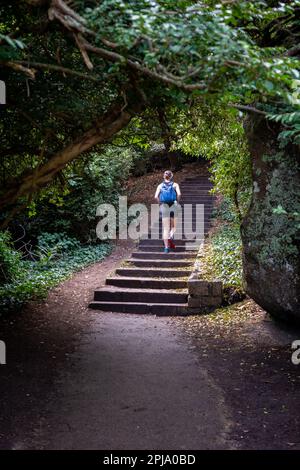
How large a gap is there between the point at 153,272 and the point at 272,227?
14.6 feet

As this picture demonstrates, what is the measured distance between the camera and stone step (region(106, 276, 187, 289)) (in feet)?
34.5

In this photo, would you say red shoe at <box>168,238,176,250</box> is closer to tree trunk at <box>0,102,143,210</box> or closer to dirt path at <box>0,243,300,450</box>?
dirt path at <box>0,243,300,450</box>

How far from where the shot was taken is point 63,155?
21.4 feet

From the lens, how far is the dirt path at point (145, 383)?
14.5 feet

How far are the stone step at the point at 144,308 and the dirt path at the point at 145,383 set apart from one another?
40 cm

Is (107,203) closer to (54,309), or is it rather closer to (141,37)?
(54,309)

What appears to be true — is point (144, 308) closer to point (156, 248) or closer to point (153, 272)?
point (153, 272)

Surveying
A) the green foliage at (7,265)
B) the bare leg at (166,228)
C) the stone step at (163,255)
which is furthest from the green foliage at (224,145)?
the green foliage at (7,265)

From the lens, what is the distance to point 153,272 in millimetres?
11250

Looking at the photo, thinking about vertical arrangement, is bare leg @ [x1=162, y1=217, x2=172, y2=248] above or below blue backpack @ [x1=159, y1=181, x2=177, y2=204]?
below

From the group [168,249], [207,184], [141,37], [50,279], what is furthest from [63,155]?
[207,184]

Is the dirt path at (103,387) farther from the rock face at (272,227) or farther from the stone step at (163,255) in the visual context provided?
the stone step at (163,255)

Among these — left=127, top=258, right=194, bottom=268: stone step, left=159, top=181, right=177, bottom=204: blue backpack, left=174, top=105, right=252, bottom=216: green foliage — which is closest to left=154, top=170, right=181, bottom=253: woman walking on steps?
left=159, top=181, right=177, bottom=204: blue backpack

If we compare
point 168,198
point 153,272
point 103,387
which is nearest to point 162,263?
point 153,272
